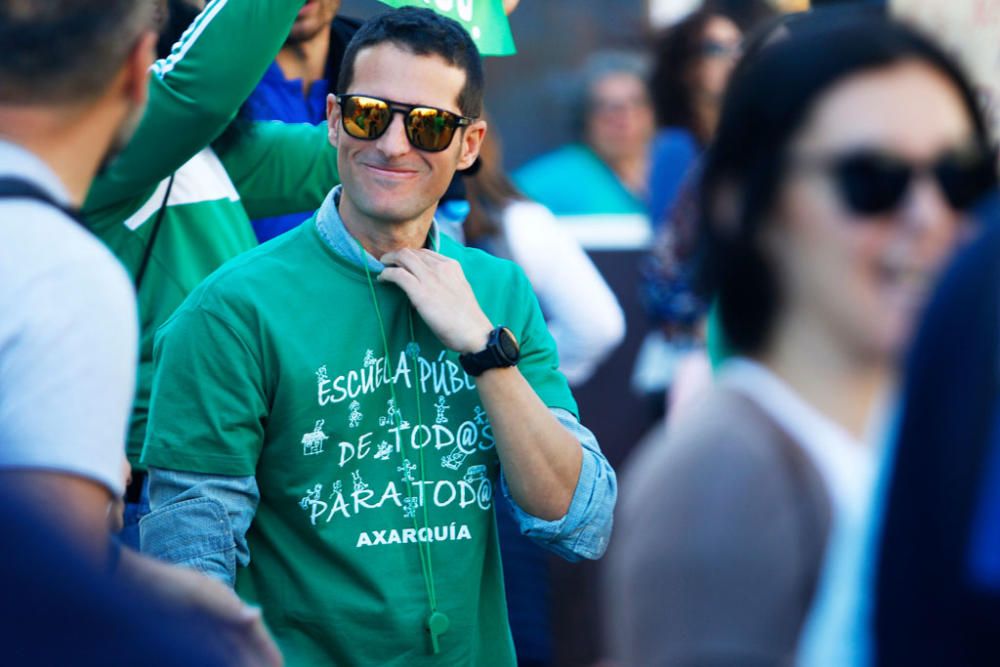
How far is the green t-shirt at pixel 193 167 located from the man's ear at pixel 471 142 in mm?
455

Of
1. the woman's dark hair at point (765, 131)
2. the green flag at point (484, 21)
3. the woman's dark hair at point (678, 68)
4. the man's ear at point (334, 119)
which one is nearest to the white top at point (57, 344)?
the woman's dark hair at point (765, 131)

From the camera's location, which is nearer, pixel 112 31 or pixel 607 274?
pixel 112 31

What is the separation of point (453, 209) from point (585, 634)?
177 cm

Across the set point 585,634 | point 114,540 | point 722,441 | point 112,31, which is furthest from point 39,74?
point 585,634

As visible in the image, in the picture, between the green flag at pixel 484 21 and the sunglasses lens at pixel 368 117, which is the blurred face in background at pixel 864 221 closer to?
the sunglasses lens at pixel 368 117

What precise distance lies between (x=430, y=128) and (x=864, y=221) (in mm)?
1468

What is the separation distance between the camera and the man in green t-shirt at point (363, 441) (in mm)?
2748

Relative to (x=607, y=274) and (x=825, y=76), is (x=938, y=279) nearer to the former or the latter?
(x=825, y=76)

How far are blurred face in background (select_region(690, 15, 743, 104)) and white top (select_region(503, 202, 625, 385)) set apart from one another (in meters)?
1.49

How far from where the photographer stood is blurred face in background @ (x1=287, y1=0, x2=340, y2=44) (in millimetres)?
3809

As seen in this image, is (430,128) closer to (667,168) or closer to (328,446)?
(328,446)

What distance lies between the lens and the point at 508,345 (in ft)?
9.23

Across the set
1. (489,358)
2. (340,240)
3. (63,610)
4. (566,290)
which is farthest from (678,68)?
(63,610)

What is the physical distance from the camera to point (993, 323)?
5.01 ft
